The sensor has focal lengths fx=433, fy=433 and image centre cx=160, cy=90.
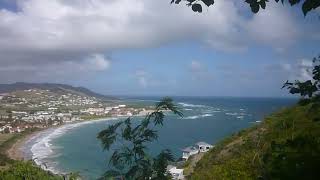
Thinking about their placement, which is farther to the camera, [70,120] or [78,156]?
[70,120]

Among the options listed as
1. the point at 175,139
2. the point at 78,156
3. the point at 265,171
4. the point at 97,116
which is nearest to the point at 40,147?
the point at 78,156

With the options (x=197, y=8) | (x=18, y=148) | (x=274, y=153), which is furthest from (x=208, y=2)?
(x=18, y=148)

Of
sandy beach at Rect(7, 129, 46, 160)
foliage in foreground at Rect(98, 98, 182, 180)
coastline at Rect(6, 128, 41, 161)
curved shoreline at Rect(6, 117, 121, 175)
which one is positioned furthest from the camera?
sandy beach at Rect(7, 129, 46, 160)

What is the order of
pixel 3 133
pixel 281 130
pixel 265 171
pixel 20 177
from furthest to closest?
pixel 3 133
pixel 20 177
pixel 281 130
pixel 265 171

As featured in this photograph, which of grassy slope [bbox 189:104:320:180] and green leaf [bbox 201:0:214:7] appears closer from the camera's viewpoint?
green leaf [bbox 201:0:214:7]

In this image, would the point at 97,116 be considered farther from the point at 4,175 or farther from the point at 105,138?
the point at 105,138

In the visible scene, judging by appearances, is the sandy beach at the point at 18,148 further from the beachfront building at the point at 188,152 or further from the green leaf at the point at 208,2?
the green leaf at the point at 208,2

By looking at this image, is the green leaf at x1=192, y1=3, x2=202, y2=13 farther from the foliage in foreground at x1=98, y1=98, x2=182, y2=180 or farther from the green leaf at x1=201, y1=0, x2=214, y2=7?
the foliage in foreground at x1=98, y1=98, x2=182, y2=180

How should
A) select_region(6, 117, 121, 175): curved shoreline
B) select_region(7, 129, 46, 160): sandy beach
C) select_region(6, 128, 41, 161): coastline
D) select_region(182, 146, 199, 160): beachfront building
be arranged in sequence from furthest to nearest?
select_region(7, 129, 46, 160): sandy beach, select_region(6, 128, 41, 161): coastline, select_region(6, 117, 121, 175): curved shoreline, select_region(182, 146, 199, 160): beachfront building

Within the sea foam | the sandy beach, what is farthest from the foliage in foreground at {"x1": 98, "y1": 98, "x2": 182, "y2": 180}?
the sandy beach

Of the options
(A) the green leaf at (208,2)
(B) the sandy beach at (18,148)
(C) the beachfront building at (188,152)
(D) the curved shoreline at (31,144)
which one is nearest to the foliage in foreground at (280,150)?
(A) the green leaf at (208,2)
